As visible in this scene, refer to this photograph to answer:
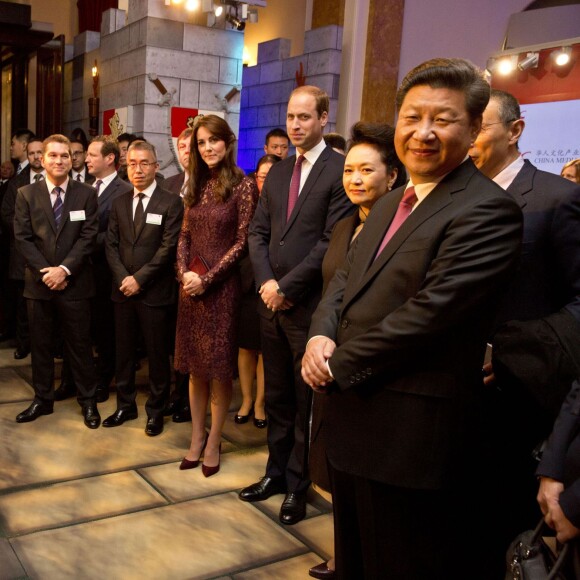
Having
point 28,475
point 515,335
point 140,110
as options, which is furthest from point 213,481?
point 140,110

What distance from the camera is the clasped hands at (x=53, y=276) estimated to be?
355 centimetres

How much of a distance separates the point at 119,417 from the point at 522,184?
8.79ft

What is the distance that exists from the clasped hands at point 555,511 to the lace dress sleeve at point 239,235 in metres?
1.90

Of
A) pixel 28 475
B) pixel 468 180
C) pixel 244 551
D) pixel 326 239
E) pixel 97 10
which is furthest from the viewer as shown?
pixel 97 10

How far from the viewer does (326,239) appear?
269 centimetres

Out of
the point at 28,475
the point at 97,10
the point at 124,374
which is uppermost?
the point at 97,10

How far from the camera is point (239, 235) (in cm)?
312

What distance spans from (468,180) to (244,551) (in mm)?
1679

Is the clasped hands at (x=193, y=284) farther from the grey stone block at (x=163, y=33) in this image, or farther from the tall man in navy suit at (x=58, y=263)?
the grey stone block at (x=163, y=33)

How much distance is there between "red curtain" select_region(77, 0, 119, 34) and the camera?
945 cm

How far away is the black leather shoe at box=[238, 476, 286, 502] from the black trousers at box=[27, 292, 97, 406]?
A: 4.28 feet

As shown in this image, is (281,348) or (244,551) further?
(281,348)

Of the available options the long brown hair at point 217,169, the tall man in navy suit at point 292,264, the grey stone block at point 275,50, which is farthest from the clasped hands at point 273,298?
the grey stone block at point 275,50

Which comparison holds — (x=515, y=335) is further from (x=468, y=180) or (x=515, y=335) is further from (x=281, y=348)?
(x=281, y=348)
